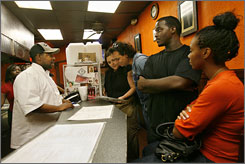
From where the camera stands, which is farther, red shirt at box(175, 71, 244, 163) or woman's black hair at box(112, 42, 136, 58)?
woman's black hair at box(112, 42, 136, 58)

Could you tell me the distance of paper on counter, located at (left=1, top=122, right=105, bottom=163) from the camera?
1.76 feet

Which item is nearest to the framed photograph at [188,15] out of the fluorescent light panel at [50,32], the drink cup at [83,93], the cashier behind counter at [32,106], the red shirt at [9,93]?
the drink cup at [83,93]

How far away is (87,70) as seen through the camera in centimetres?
229

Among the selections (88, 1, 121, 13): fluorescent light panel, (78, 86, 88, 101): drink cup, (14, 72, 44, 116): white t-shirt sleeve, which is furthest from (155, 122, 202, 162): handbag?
(88, 1, 121, 13): fluorescent light panel

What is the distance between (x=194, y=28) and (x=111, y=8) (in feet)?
7.57

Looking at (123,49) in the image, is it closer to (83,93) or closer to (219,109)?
(83,93)

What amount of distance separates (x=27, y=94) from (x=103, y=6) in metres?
3.04

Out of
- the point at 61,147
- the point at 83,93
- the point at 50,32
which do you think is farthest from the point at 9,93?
the point at 50,32

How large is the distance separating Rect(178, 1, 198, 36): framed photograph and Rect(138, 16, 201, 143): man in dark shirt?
38.5 inches

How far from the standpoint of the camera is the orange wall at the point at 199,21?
155cm

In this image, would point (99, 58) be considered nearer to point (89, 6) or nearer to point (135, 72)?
point (135, 72)

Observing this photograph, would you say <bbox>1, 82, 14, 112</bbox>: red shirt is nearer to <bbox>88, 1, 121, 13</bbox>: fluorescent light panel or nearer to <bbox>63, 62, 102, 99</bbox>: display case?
<bbox>63, 62, 102, 99</bbox>: display case

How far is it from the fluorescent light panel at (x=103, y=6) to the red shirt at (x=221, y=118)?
3262 mm

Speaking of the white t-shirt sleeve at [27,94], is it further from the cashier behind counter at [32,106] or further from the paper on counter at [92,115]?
the paper on counter at [92,115]
